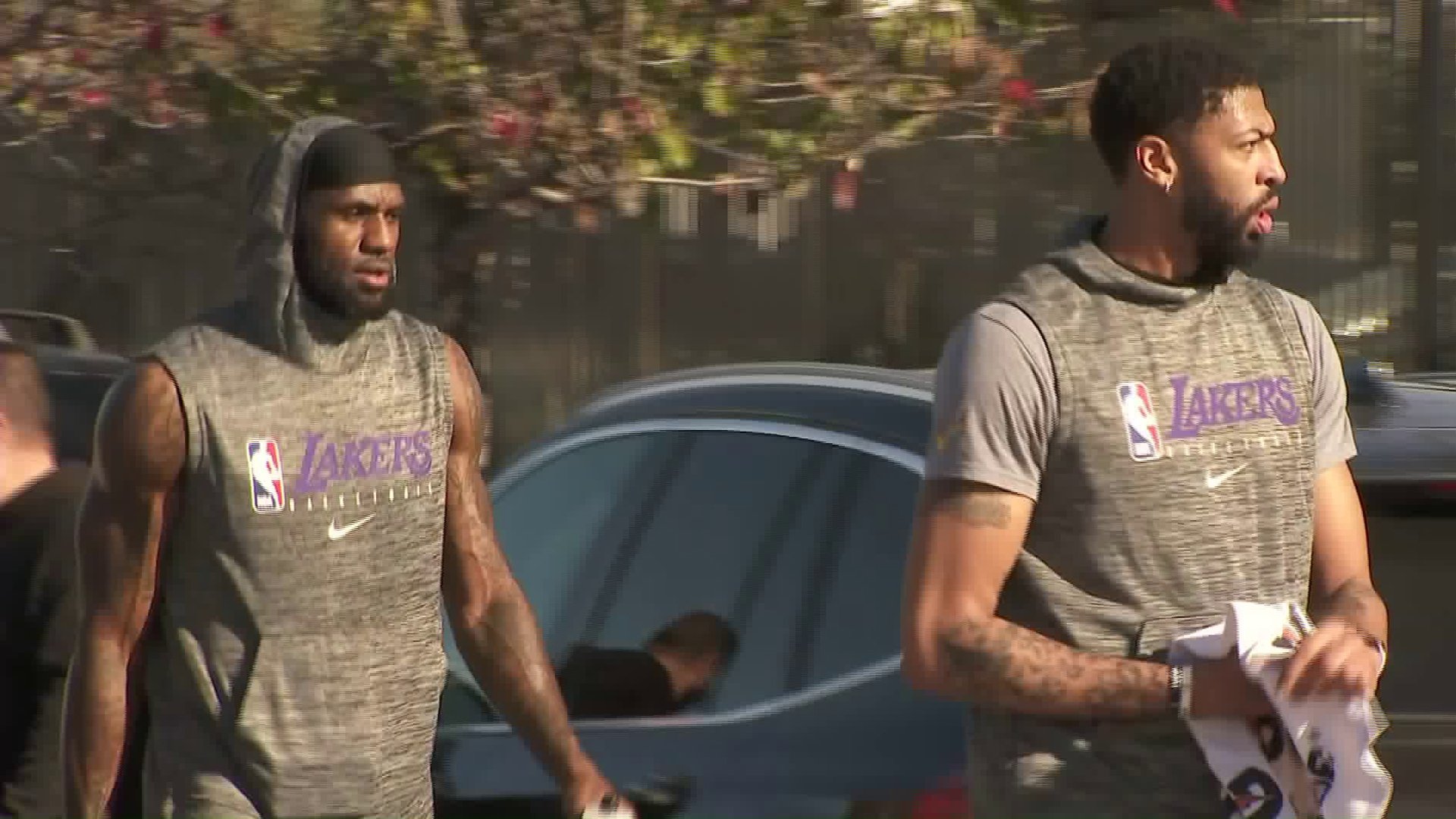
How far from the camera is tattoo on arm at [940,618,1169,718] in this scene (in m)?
2.88

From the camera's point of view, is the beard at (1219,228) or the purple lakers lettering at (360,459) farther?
the purple lakers lettering at (360,459)

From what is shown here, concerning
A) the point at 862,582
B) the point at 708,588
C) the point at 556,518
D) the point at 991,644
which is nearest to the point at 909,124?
the point at 556,518

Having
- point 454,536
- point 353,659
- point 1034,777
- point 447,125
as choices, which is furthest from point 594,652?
point 447,125

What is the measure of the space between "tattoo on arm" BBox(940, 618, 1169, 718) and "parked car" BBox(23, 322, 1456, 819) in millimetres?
466

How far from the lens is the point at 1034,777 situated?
2.97 metres

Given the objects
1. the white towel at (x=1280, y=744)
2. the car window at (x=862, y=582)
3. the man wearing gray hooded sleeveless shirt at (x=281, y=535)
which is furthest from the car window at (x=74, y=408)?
the white towel at (x=1280, y=744)

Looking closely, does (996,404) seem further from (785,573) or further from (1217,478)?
(785,573)

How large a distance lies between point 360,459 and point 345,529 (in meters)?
0.11

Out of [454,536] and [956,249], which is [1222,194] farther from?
[956,249]

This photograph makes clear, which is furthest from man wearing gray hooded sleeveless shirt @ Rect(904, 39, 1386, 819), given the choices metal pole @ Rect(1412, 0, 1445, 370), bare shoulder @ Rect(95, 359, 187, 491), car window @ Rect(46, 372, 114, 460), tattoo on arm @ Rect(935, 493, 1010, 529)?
metal pole @ Rect(1412, 0, 1445, 370)

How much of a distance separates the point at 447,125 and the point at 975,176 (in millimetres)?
4317

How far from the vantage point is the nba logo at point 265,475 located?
3295 millimetres

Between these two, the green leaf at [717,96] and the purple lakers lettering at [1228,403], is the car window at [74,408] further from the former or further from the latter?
the purple lakers lettering at [1228,403]

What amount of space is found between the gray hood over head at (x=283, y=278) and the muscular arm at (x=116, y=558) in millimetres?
175
